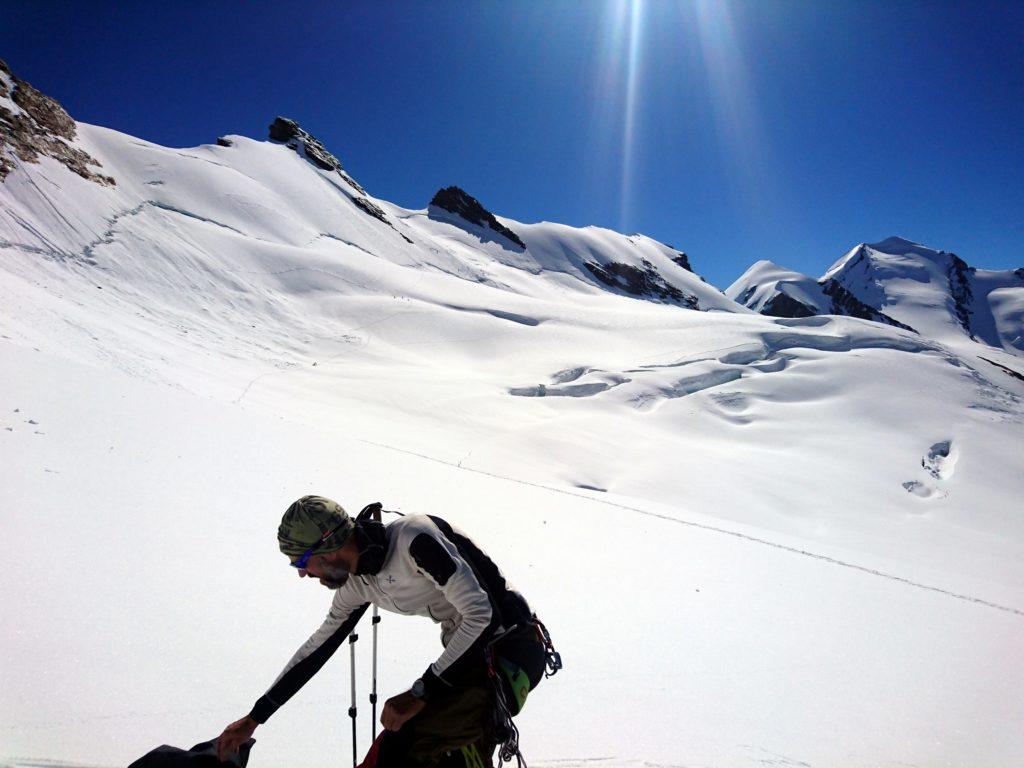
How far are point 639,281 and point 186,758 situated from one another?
348 feet

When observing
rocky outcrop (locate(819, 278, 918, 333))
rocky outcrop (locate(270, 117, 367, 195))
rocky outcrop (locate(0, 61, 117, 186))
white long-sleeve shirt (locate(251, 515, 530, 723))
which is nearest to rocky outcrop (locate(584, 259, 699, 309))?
rocky outcrop (locate(270, 117, 367, 195))

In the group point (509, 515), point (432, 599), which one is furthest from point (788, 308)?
point (432, 599)

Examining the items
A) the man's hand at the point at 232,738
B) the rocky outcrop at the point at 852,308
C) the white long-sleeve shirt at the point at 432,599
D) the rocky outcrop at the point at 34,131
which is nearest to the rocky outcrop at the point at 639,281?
the rocky outcrop at the point at 34,131

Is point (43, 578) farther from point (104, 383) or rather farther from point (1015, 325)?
point (1015, 325)

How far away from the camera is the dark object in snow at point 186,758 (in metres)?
2.30

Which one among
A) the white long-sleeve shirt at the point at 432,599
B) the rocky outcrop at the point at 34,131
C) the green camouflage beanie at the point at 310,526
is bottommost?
the white long-sleeve shirt at the point at 432,599

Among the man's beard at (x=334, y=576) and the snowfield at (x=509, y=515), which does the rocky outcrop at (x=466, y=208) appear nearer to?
the snowfield at (x=509, y=515)

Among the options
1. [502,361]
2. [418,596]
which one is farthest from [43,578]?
[502,361]

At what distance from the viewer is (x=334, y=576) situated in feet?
8.32

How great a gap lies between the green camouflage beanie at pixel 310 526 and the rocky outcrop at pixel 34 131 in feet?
110

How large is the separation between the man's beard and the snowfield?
4.31ft

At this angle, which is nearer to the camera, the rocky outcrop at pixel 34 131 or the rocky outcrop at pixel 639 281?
→ the rocky outcrop at pixel 34 131

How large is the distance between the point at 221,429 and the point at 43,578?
5199 mm

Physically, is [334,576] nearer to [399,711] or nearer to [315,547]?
[315,547]
